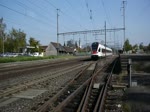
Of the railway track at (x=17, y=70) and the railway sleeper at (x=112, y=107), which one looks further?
the railway track at (x=17, y=70)

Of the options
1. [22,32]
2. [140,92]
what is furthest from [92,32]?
[140,92]

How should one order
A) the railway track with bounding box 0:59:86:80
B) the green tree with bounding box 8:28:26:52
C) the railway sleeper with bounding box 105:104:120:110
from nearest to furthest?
1. the railway sleeper with bounding box 105:104:120:110
2. the railway track with bounding box 0:59:86:80
3. the green tree with bounding box 8:28:26:52

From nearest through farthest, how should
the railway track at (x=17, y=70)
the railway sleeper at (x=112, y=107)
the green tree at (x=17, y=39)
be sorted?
the railway sleeper at (x=112, y=107) → the railway track at (x=17, y=70) → the green tree at (x=17, y=39)

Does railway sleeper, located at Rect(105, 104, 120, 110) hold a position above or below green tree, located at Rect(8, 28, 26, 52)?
below

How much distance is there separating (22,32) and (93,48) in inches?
2124

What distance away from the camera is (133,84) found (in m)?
12.7

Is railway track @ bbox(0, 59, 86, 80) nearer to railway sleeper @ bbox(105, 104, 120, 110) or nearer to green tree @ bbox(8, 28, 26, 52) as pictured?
railway sleeper @ bbox(105, 104, 120, 110)

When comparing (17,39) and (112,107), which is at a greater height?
(17,39)

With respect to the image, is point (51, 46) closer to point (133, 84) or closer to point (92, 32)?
point (92, 32)

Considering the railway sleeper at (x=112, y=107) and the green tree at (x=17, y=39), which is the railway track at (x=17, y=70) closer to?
the railway sleeper at (x=112, y=107)

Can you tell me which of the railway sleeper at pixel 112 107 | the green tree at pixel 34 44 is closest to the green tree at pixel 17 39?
the green tree at pixel 34 44

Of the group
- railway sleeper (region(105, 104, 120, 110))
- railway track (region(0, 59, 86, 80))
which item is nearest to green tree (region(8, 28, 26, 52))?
railway track (region(0, 59, 86, 80))

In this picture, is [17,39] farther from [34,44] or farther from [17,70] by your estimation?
[17,70]

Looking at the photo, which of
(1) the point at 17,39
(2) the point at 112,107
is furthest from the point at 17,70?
(1) the point at 17,39
